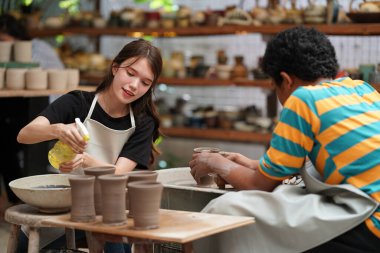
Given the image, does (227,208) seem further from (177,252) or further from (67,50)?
(67,50)

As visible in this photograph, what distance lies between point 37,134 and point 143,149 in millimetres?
540

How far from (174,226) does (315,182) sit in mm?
618

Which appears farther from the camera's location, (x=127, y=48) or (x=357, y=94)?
(x=127, y=48)

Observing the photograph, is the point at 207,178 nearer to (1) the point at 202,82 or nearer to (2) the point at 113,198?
(2) the point at 113,198

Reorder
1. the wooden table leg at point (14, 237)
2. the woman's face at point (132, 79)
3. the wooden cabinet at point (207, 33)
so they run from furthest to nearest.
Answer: the wooden cabinet at point (207, 33)
the woman's face at point (132, 79)
the wooden table leg at point (14, 237)

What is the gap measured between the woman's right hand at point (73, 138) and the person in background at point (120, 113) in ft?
1.00

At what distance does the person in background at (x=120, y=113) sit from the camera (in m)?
3.53

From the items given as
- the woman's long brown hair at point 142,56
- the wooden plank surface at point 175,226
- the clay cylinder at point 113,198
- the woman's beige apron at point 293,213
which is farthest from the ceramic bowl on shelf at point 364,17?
the clay cylinder at point 113,198

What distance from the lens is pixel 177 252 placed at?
324cm

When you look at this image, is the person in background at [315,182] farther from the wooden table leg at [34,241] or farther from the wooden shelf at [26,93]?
the wooden shelf at [26,93]

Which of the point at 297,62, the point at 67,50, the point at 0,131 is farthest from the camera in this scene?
the point at 67,50

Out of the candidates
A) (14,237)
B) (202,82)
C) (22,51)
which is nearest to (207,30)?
(202,82)

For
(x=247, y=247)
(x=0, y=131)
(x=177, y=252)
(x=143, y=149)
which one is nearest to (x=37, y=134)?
(x=143, y=149)

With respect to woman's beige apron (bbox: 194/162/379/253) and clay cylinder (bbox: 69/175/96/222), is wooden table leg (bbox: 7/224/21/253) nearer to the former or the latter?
clay cylinder (bbox: 69/175/96/222)
